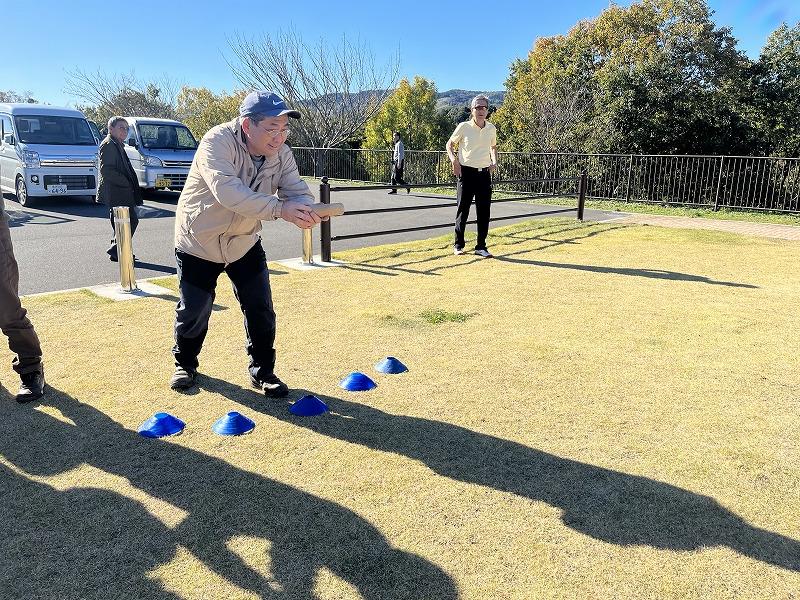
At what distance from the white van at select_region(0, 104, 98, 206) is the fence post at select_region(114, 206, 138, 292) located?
29.6 feet

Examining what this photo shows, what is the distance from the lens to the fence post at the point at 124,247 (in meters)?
6.21

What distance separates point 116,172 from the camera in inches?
297

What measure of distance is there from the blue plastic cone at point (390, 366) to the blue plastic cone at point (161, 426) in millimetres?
1383

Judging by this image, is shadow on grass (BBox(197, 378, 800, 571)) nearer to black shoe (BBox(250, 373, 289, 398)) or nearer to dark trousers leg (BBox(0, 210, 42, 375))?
black shoe (BBox(250, 373, 289, 398))

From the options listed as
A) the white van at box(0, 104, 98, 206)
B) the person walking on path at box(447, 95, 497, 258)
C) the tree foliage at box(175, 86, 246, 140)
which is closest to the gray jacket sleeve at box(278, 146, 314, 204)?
the person walking on path at box(447, 95, 497, 258)

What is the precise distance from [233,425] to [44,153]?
1313 centimetres

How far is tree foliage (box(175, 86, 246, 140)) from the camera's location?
4306 centimetres

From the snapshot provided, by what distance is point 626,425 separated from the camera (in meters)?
3.41

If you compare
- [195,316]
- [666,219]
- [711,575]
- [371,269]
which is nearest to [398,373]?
[195,316]

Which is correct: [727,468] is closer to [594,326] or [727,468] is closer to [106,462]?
[594,326]

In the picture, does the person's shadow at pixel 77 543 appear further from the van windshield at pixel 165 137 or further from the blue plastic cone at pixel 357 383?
the van windshield at pixel 165 137

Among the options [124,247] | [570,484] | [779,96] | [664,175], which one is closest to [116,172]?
[124,247]

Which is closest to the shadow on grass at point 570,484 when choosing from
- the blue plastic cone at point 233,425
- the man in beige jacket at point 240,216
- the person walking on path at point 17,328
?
the blue plastic cone at point 233,425

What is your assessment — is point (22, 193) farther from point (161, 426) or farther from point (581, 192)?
point (161, 426)
